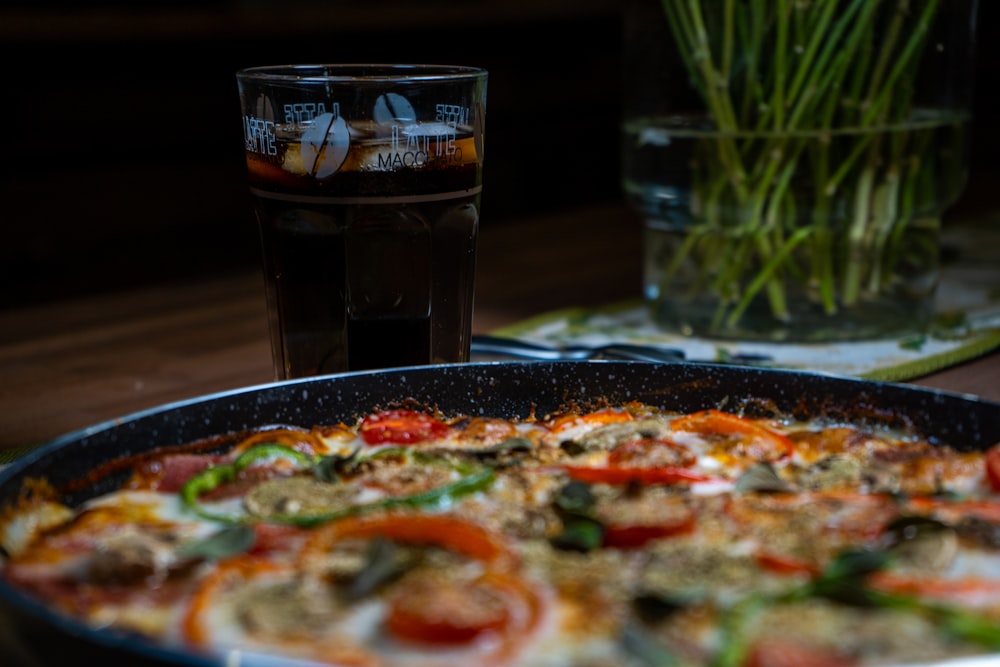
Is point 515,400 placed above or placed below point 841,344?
above

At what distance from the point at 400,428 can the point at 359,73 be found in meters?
0.42

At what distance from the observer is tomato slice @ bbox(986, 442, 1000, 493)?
34.8 inches

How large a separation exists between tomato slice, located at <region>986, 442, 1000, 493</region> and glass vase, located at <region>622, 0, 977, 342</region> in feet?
2.31

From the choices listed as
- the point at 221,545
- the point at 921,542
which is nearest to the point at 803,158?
the point at 921,542

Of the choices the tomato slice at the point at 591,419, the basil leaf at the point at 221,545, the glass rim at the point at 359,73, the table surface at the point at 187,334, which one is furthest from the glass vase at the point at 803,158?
the basil leaf at the point at 221,545

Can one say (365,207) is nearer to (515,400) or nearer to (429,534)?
(515,400)

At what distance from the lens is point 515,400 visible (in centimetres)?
107

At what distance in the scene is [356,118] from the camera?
1104 mm

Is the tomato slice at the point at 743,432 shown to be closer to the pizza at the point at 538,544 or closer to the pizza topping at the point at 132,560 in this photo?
the pizza at the point at 538,544

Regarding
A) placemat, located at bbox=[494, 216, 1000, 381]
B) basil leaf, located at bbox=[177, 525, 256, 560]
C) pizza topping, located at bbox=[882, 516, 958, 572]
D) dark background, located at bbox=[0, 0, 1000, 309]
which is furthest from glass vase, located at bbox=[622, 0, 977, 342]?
dark background, located at bbox=[0, 0, 1000, 309]

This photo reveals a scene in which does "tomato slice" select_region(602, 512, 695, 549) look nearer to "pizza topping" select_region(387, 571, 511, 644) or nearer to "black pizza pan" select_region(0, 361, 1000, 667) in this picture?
"pizza topping" select_region(387, 571, 511, 644)

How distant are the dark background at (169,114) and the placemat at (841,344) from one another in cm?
106

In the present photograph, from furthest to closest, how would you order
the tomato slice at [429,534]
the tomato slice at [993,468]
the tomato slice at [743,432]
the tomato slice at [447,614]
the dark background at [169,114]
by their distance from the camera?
the dark background at [169,114]
the tomato slice at [743,432]
the tomato slice at [993,468]
the tomato slice at [429,534]
the tomato slice at [447,614]

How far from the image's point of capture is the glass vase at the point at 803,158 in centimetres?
157
